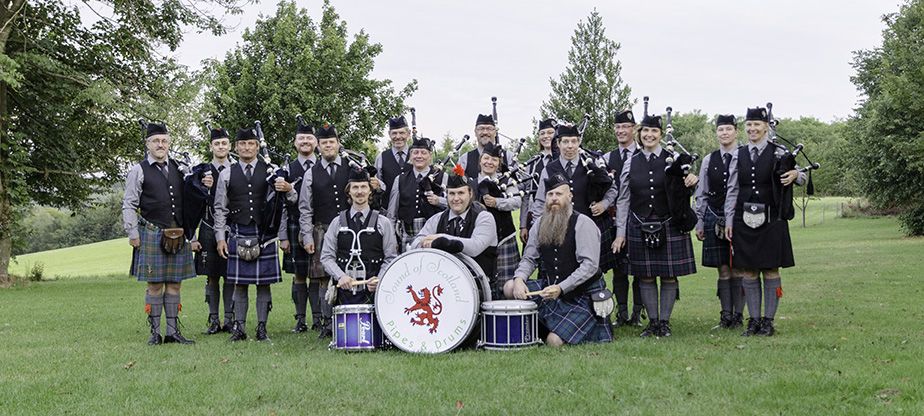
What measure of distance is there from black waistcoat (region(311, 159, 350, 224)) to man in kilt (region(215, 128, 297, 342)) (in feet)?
0.77

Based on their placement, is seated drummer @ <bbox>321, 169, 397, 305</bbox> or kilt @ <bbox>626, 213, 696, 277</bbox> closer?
seated drummer @ <bbox>321, 169, 397, 305</bbox>

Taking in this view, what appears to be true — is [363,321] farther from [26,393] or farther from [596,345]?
[26,393]

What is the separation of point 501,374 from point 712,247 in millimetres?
3017

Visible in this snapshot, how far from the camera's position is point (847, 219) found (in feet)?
130

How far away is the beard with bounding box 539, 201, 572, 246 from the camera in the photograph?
19.5 feet

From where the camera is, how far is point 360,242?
6.24 metres

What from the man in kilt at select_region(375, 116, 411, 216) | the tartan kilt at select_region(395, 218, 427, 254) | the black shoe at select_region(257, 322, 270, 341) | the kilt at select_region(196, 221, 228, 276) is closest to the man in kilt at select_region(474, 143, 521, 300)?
the tartan kilt at select_region(395, 218, 427, 254)

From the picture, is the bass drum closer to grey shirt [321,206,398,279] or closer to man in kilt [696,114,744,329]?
grey shirt [321,206,398,279]

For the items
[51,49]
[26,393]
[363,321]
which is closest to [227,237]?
[363,321]

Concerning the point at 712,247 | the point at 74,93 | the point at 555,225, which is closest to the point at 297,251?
the point at 555,225

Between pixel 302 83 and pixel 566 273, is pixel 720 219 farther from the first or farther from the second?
pixel 302 83

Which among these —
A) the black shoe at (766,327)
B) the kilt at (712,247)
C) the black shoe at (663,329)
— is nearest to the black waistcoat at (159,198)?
the black shoe at (663,329)

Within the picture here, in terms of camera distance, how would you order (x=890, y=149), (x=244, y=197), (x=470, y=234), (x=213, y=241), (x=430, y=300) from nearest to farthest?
(x=430, y=300) → (x=470, y=234) → (x=244, y=197) → (x=213, y=241) → (x=890, y=149)

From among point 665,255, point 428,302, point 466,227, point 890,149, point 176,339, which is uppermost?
point 890,149
